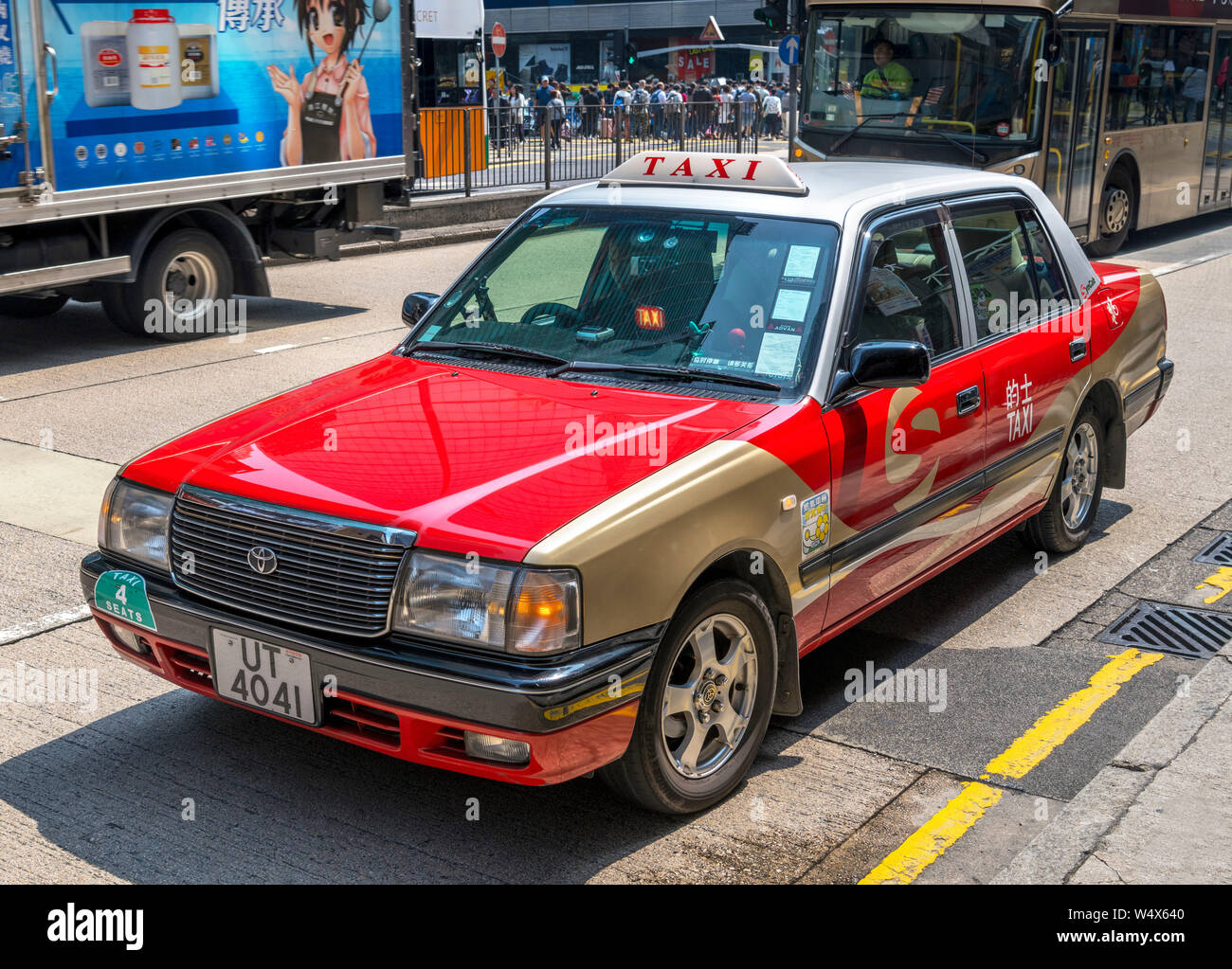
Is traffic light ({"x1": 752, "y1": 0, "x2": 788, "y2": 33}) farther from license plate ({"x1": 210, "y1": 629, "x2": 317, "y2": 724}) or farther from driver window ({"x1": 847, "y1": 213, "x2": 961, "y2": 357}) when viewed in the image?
license plate ({"x1": 210, "y1": 629, "x2": 317, "y2": 724})

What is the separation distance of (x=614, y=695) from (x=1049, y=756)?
5.65ft

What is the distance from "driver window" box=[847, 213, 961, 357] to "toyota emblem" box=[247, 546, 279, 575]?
1.95 metres

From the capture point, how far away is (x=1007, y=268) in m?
5.43

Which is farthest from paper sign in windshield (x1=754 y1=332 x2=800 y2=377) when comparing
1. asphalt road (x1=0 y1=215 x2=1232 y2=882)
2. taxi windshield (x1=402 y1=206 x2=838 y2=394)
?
asphalt road (x1=0 y1=215 x2=1232 y2=882)

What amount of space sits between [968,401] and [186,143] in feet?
25.9

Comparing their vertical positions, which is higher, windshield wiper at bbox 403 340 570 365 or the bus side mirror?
the bus side mirror

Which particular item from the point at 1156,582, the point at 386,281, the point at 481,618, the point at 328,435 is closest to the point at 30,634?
the point at 328,435

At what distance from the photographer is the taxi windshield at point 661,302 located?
4305mm

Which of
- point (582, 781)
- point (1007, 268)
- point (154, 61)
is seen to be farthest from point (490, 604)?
point (154, 61)

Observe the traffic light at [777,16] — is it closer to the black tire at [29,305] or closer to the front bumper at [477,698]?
the black tire at [29,305]

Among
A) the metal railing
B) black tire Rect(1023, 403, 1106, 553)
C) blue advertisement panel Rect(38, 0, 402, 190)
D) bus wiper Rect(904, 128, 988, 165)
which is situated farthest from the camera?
the metal railing

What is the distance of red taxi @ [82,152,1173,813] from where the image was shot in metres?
3.38

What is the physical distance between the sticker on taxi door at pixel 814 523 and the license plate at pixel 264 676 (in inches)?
59.5

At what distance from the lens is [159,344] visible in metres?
10.9
